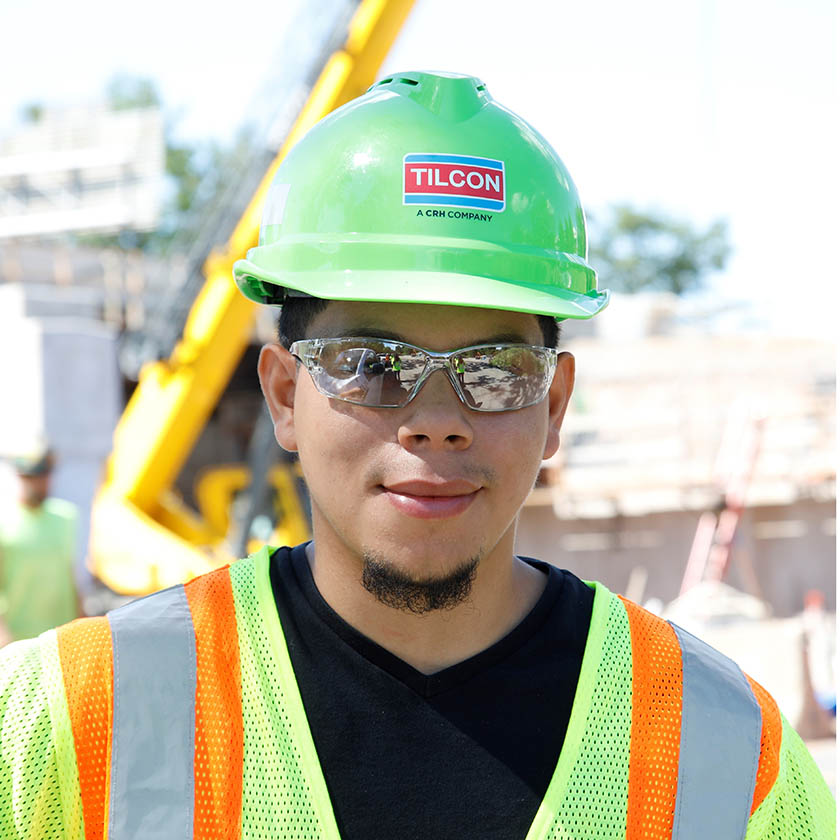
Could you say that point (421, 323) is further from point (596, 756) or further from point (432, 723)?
point (596, 756)

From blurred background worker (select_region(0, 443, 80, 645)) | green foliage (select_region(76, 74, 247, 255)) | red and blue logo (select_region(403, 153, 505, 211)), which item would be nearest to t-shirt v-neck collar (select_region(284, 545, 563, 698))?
red and blue logo (select_region(403, 153, 505, 211))

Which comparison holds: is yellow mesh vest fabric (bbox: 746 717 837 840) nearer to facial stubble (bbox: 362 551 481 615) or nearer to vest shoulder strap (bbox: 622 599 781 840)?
vest shoulder strap (bbox: 622 599 781 840)

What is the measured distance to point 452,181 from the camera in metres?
1.97

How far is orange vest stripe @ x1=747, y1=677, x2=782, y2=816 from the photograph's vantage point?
6.27 ft

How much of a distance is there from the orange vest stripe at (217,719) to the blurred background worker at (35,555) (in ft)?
16.1

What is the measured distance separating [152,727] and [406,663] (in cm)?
45

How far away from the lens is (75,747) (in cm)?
177

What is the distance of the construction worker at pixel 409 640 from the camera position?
180 centimetres

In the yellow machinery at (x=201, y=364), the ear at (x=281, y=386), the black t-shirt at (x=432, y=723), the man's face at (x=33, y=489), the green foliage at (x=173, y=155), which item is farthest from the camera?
the green foliage at (x=173, y=155)

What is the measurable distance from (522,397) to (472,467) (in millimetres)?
167

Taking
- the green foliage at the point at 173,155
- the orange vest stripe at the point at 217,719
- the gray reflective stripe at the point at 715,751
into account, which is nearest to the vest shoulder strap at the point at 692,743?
the gray reflective stripe at the point at 715,751

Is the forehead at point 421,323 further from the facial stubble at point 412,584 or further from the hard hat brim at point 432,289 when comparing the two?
the facial stubble at point 412,584

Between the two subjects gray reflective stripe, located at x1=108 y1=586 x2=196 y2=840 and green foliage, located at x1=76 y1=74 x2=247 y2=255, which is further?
green foliage, located at x1=76 y1=74 x2=247 y2=255

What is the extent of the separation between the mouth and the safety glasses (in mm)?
138
